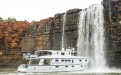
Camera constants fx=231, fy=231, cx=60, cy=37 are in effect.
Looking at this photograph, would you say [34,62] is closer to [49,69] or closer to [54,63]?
[49,69]

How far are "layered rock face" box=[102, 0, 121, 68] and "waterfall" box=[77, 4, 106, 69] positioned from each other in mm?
1019

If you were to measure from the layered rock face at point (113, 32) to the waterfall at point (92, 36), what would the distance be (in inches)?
40.1

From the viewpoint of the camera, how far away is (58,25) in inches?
2037

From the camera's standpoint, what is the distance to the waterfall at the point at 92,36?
42156 mm

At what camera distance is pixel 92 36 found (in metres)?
44.4

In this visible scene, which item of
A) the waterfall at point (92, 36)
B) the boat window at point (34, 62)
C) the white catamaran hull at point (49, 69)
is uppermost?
the waterfall at point (92, 36)

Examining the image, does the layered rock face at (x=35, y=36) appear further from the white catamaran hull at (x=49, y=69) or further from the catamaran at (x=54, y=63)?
the white catamaran hull at (x=49, y=69)

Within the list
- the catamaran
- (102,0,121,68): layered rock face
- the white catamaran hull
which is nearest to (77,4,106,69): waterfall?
(102,0,121,68): layered rock face

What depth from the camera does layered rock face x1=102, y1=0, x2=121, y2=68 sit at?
1594 inches

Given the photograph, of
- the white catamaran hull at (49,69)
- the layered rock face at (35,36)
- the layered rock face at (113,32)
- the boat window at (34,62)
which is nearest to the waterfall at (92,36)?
the layered rock face at (113,32)

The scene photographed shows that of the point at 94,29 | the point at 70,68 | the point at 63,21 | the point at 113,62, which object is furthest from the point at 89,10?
the point at 70,68

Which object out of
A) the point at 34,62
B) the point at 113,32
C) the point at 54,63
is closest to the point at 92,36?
the point at 113,32

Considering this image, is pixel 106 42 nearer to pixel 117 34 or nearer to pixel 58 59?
pixel 117 34

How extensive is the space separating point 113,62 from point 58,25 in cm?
1640
